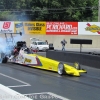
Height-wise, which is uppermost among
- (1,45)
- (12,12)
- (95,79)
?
(12,12)

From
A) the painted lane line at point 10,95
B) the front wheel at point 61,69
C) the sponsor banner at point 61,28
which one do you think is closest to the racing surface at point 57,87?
the front wheel at point 61,69

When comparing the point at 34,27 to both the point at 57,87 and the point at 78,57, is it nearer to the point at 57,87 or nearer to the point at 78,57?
the point at 78,57

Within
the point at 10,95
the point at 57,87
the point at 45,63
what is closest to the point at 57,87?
the point at 57,87

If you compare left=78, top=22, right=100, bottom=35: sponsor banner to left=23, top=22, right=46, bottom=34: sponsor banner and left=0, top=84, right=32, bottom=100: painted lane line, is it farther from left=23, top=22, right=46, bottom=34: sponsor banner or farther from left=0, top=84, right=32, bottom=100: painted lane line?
left=0, top=84, right=32, bottom=100: painted lane line

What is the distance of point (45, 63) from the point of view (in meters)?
15.0

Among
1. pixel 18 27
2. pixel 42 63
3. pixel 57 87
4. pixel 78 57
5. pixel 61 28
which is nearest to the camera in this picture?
pixel 57 87

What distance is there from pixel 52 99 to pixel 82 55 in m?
10.2

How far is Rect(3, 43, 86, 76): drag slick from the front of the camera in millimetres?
13434

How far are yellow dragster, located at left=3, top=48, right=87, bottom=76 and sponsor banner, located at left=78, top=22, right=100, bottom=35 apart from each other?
86.3 feet

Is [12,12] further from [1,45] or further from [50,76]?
[50,76]

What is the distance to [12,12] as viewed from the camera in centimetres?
6400

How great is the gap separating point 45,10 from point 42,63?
155ft

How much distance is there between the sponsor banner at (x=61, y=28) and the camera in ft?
144

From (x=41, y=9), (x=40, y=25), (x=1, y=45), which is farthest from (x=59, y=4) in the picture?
(x=1, y=45)
